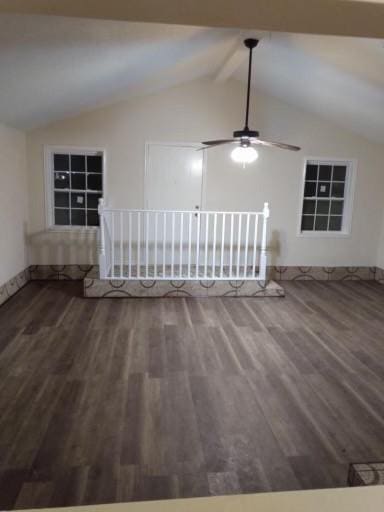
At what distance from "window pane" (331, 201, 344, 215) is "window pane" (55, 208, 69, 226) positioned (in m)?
4.34

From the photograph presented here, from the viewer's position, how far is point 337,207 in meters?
6.52

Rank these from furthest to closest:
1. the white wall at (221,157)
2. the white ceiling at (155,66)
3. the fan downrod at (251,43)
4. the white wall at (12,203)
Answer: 1. the white wall at (221,157)
2. the white wall at (12,203)
3. the fan downrod at (251,43)
4. the white ceiling at (155,66)

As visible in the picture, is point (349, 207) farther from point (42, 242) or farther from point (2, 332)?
point (2, 332)

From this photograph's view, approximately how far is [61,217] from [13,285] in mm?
1336

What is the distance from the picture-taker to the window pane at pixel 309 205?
6395 millimetres

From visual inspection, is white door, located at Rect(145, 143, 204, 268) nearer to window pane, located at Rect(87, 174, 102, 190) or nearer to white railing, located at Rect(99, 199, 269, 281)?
white railing, located at Rect(99, 199, 269, 281)

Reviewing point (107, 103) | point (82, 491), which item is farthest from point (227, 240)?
point (82, 491)

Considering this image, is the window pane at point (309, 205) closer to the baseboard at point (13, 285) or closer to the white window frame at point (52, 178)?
the white window frame at point (52, 178)

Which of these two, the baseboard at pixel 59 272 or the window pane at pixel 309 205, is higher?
the window pane at pixel 309 205

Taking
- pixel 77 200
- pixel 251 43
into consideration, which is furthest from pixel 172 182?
pixel 251 43

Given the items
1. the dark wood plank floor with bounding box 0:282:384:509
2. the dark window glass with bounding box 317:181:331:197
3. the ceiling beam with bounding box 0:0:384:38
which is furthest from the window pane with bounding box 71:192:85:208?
the ceiling beam with bounding box 0:0:384:38

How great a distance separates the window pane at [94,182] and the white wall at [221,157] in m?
0.19

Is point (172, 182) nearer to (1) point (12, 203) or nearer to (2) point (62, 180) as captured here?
(2) point (62, 180)

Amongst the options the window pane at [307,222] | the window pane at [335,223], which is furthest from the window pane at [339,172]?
the window pane at [307,222]
